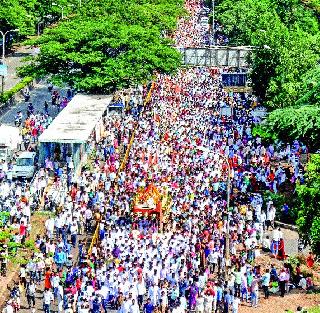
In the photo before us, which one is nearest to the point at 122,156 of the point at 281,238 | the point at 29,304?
the point at 281,238

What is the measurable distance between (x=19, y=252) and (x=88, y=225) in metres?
3.33

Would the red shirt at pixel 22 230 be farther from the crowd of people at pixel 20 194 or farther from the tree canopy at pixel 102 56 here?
the tree canopy at pixel 102 56

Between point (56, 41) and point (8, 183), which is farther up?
point (56, 41)

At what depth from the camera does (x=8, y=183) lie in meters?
44.6

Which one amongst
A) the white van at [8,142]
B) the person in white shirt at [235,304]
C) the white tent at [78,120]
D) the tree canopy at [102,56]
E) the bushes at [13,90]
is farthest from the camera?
the bushes at [13,90]

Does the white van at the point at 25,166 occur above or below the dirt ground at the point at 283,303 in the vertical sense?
above

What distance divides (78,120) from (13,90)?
1782 centimetres

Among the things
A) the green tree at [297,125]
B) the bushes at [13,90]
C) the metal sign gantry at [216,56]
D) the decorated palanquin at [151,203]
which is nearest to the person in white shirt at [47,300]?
the decorated palanquin at [151,203]

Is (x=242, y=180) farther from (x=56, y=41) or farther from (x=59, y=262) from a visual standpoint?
(x=56, y=41)

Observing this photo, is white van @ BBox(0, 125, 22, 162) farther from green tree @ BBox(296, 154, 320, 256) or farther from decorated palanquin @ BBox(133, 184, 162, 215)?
green tree @ BBox(296, 154, 320, 256)

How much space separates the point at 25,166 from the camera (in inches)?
1870

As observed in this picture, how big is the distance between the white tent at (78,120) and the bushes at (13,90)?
7.86m

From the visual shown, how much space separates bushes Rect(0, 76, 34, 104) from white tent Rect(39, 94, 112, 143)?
7858 millimetres

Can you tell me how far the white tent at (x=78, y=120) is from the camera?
47.2m
